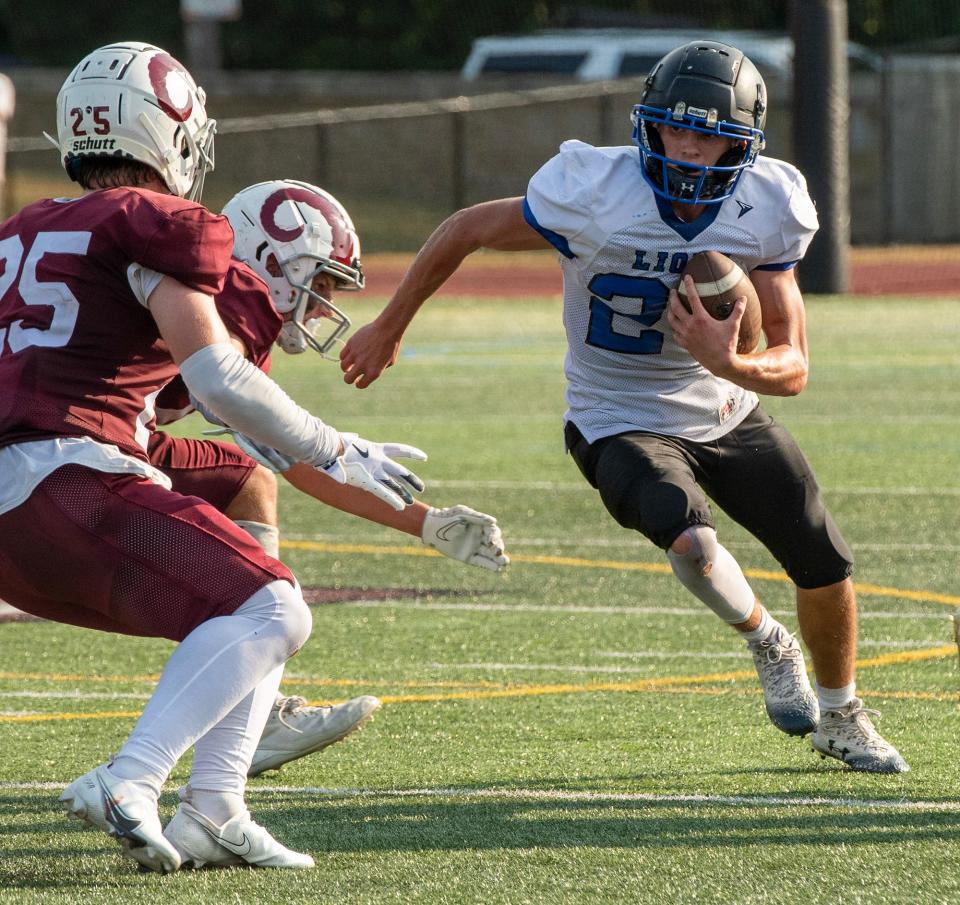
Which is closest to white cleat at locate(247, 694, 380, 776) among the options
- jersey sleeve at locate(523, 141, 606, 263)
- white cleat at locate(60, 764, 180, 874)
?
white cleat at locate(60, 764, 180, 874)

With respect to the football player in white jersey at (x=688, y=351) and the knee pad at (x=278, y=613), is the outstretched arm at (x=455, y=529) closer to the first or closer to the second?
the football player in white jersey at (x=688, y=351)

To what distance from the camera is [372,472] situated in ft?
12.0

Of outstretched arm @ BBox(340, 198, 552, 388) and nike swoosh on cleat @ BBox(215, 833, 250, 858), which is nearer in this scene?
nike swoosh on cleat @ BBox(215, 833, 250, 858)

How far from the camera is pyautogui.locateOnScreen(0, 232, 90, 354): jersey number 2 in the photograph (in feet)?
11.5

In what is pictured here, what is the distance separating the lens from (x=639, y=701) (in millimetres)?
5199

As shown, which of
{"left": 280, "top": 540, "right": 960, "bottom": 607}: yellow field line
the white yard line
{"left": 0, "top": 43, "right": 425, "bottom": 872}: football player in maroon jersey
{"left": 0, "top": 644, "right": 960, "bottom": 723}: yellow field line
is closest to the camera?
{"left": 0, "top": 43, "right": 425, "bottom": 872}: football player in maroon jersey

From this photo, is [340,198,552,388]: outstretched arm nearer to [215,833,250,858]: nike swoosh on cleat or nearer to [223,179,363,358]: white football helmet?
[223,179,363,358]: white football helmet

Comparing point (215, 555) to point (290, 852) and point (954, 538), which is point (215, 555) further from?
point (954, 538)

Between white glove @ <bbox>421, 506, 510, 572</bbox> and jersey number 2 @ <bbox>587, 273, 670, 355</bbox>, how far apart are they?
27.9 inches

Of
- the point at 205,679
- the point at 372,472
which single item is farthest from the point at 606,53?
the point at 205,679

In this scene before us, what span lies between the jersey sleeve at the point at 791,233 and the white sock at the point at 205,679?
5.67ft

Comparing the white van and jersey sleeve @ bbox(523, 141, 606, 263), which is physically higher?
jersey sleeve @ bbox(523, 141, 606, 263)

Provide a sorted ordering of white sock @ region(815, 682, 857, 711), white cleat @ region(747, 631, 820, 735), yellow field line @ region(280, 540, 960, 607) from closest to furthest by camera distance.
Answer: white cleat @ region(747, 631, 820, 735) < white sock @ region(815, 682, 857, 711) < yellow field line @ region(280, 540, 960, 607)


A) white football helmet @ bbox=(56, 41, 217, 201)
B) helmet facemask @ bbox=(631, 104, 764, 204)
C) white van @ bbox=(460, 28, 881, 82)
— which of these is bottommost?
white van @ bbox=(460, 28, 881, 82)
